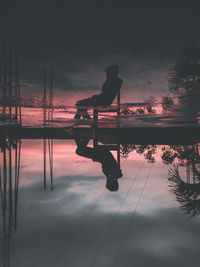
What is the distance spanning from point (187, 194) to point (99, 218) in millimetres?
623

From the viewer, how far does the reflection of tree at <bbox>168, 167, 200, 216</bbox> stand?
1439mm

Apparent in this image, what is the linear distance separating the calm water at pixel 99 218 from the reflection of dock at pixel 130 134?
93.0 inches

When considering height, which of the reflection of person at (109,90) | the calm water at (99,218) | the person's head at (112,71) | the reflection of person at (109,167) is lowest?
the calm water at (99,218)

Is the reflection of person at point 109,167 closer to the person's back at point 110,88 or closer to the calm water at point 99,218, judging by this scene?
the calm water at point 99,218

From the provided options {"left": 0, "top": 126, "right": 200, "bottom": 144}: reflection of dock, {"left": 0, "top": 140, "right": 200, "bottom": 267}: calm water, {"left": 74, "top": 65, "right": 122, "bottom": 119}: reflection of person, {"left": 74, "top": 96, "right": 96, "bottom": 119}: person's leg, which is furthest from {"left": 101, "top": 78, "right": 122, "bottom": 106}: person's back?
{"left": 0, "top": 140, "right": 200, "bottom": 267}: calm water

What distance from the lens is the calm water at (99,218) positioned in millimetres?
1051

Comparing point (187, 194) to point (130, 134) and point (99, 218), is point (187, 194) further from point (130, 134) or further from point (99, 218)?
point (130, 134)

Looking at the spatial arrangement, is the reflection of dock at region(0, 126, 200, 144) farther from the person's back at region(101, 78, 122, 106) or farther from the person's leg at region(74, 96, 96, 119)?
the person's back at region(101, 78, 122, 106)

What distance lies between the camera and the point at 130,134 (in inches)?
201

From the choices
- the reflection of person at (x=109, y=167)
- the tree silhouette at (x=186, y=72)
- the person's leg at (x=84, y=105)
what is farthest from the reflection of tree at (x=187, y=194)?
the tree silhouette at (x=186, y=72)

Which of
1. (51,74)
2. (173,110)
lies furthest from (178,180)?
(51,74)

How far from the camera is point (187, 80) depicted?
511 cm

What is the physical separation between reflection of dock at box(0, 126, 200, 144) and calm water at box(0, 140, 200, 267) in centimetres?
236

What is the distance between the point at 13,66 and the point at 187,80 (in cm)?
326
